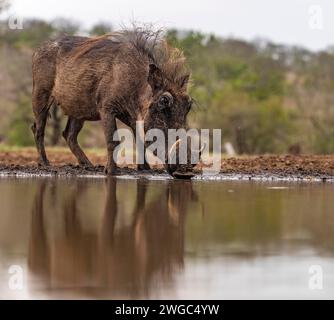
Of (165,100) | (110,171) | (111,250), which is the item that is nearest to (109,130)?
(110,171)

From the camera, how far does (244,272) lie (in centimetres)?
496

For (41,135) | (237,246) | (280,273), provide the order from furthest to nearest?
(41,135) < (237,246) < (280,273)

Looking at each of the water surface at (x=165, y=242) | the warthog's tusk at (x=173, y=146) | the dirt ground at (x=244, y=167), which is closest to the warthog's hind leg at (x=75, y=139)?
the dirt ground at (x=244, y=167)

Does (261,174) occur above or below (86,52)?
below

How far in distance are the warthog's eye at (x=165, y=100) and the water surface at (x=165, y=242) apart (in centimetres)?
155

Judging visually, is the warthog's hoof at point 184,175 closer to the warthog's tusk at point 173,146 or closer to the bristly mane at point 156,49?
the warthog's tusk at point 173,146

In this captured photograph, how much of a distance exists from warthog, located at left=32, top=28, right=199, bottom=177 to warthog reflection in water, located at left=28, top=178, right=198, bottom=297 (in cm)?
285

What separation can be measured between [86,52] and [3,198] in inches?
177

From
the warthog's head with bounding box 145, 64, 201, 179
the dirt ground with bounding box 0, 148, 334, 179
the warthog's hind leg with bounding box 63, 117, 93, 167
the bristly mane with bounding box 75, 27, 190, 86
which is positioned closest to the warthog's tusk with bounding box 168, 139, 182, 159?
the warthog's head with bounding box 145, 64, 201, 179

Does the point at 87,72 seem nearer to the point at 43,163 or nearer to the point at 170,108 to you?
the point at 43,163

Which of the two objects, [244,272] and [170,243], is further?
[170,243]

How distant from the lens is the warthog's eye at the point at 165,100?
10.9 m
